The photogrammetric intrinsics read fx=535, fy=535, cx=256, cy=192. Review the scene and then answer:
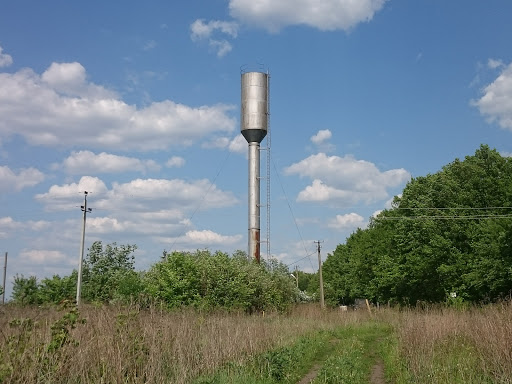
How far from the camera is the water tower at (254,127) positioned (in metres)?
47.7

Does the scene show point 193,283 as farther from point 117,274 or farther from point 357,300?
point 357,300

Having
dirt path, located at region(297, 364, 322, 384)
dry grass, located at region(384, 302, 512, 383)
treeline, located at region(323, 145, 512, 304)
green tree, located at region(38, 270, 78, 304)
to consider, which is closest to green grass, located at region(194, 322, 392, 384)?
dirt path, located at region(297, 364, 322, 384)

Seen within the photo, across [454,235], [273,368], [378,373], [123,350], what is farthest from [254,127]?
[123,350]

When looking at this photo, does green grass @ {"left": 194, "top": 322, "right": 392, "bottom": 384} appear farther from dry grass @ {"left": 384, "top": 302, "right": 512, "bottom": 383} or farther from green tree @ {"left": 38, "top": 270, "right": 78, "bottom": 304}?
green tree @ {"left": 38, "top": 270, "right": 78, "bottom": 304}

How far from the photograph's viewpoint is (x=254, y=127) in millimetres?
49344

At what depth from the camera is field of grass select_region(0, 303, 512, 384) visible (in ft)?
27.2

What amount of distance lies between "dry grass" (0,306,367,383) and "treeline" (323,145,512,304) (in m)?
25.3

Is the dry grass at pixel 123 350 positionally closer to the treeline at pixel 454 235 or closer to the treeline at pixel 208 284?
the treeline at pixel 208 284

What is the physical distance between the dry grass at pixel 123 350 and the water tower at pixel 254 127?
33.7m

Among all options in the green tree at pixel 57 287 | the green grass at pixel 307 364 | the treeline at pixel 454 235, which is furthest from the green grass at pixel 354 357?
the green tree at pixel 57 287

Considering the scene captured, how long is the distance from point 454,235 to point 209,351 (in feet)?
104

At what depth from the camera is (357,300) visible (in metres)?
68.4

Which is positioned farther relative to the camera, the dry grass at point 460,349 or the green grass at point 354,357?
the green grass at point 354,357

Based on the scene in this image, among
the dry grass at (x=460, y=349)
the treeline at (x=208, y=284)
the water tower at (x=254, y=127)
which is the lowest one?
the dry grass at (x=460, y=349)
